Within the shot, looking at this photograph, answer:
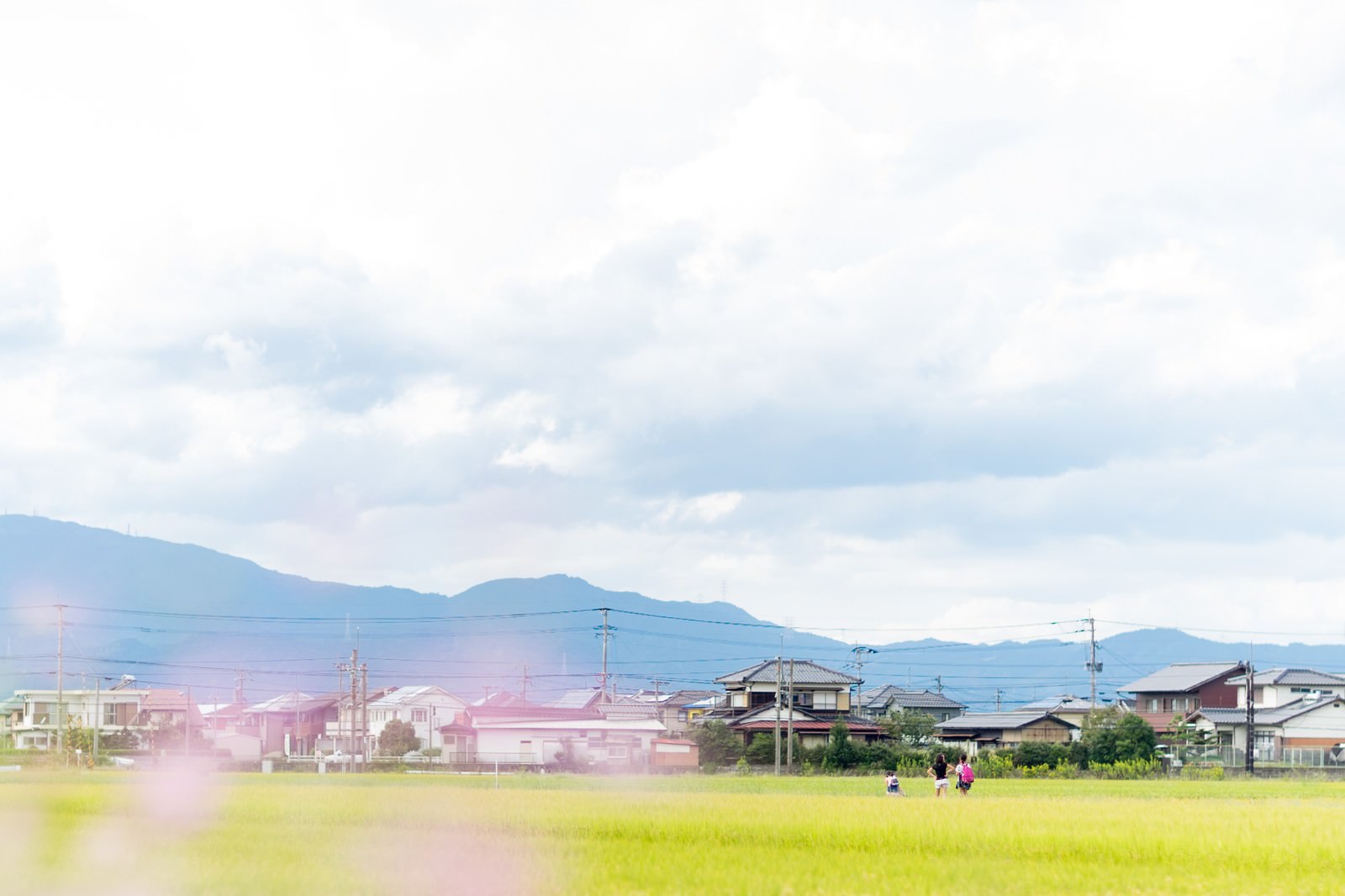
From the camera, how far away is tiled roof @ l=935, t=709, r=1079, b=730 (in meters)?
93.9

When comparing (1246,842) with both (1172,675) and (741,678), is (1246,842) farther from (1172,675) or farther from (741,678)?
(1172,675)

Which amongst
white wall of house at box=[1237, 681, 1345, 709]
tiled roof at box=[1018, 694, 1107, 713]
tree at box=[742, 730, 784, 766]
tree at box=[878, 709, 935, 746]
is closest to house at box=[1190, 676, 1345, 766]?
white wall of house at box=[1237, 681, 1345, 709]

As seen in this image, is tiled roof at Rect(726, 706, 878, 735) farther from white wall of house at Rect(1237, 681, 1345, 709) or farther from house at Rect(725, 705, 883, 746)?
white wall of house at Rect(1237, 681, 1345, 709)

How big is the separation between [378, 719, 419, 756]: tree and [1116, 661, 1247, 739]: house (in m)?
52.7

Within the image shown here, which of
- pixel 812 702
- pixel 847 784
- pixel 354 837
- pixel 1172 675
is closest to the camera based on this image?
pixel 354 837

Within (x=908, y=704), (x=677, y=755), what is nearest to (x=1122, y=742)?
(x=677, y=755)

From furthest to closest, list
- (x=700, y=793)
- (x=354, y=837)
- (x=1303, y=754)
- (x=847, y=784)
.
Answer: (x=1303, y=754) → (x=847, y=784) → (x=700, y=793) → (x=354, y=837)

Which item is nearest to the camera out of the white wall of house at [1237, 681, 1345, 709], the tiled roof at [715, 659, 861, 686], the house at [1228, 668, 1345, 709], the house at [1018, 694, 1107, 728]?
the tiled roof at [715, 659, 861, 686]

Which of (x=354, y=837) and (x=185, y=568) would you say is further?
(x=185, y=568)

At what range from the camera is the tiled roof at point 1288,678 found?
326 ft

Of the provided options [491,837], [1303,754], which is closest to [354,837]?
[491,837]

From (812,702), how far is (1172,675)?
30880 mm

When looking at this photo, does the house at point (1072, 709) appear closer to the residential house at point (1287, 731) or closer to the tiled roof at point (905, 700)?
the tiled roof at point (905, 700)

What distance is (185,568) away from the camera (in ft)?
523
